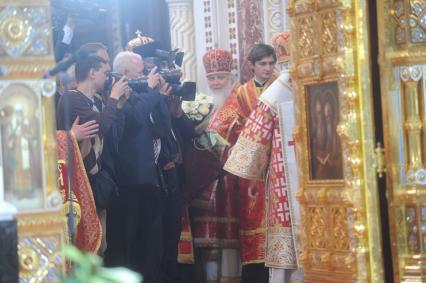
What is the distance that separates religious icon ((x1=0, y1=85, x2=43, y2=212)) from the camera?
576 cm

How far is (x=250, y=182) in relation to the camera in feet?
31.1

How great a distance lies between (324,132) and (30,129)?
2250 millimetres

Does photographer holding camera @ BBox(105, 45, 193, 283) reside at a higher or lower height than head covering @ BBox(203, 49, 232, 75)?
lower

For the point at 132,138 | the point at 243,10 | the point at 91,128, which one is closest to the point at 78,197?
the point at 91,128

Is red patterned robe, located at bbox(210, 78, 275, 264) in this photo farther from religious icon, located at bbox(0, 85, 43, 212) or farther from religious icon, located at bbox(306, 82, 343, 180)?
religious icon, located at bbox(0, 85, 43, 212)

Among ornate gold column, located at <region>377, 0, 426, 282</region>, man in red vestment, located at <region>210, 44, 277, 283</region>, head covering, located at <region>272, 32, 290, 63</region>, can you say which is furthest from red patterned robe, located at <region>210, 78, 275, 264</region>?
ornate gold column, located at <region>377, 0, 426, 282</region>

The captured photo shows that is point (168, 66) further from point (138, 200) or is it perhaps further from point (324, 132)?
point (324, 132)

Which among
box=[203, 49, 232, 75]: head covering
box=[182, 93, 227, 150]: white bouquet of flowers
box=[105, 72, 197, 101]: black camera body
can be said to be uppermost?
box=[203, 49, 232, 75]: head covering

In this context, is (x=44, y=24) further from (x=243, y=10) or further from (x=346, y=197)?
(x=243, y=10)

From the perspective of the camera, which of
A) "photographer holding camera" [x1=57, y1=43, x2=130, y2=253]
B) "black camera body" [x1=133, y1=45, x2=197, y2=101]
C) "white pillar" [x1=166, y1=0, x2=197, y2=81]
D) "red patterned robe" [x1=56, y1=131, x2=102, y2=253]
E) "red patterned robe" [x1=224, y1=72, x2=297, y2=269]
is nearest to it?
"red patterned robe" [x1=56, y1=131, x2=102, y2=253]

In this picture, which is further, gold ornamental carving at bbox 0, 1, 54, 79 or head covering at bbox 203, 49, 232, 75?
head covering at bbox 203, 49, 232, 75

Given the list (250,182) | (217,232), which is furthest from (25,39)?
(217,232)

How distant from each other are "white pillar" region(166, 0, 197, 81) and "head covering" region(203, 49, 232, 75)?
4.80ft

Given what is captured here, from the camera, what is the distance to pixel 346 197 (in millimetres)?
7188
